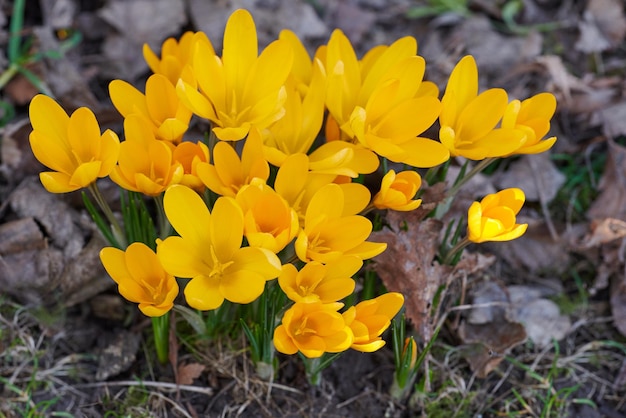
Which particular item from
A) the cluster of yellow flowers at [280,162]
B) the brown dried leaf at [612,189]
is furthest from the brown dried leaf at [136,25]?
the brown dried leaf at [612,189]

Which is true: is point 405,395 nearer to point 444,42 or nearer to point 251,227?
point 251,227

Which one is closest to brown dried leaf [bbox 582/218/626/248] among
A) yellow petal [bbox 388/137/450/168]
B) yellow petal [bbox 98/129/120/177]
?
yellow petal [bbox 388/137/450/168]

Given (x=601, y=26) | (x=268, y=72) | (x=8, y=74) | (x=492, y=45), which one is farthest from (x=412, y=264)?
(x=601, y=26)

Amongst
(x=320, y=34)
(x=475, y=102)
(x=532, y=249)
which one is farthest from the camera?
(x=320, y=34)

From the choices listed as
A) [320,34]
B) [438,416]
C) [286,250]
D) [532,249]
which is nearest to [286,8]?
[320,34]

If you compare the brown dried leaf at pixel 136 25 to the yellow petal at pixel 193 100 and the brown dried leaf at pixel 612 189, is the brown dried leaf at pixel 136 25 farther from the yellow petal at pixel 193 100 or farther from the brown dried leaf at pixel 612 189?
the brown dried leaf at pixel 612 189

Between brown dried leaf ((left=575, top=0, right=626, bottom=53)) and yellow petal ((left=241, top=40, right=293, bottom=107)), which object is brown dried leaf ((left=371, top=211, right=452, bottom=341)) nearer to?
yellow petal ((left=241, top=40, right=293, bottom=107))

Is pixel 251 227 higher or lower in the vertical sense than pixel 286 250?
higher

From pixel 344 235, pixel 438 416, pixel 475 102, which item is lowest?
pixel 438 416
